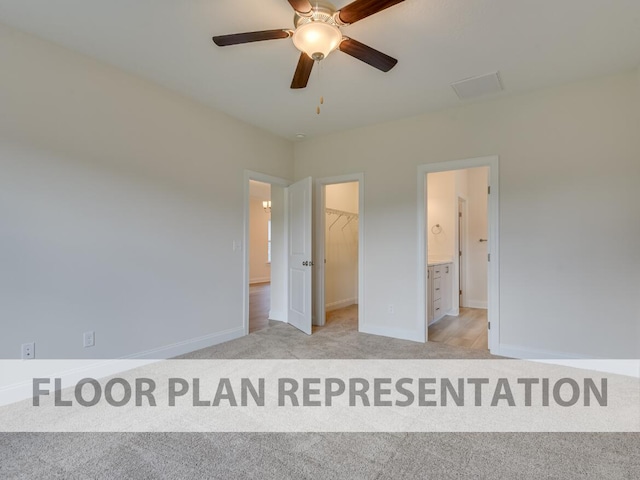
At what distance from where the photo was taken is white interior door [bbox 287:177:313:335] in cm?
423

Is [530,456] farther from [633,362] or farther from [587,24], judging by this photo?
[587,24]

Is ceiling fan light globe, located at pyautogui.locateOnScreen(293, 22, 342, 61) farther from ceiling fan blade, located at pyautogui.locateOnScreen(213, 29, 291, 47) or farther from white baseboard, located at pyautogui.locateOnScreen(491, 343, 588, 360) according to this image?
white baseboard, located at pyautogui.locateOnScreen(491, 343, 588, 360)

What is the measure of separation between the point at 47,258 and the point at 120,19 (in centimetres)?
181

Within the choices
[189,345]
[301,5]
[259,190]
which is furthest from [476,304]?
[259,190]

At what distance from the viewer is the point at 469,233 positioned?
6145mm

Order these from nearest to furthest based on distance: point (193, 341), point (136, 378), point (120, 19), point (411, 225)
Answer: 1. point (120, 19)
2. point (136, 378)
3. point (193, 341)
4. point (411, 225)

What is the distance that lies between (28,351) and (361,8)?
10.4ft

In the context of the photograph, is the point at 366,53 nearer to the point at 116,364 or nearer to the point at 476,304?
the point at 116,364

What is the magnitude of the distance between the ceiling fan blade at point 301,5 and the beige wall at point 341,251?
3.80 m

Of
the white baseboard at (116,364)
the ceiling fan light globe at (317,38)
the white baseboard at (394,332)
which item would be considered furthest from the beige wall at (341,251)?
the ceiling fan light globe at (317,38)

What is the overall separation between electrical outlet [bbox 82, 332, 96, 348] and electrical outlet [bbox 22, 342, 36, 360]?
31 centimetres

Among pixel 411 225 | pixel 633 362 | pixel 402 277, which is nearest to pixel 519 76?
pixel 411 225

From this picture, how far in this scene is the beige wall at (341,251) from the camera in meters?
5.80

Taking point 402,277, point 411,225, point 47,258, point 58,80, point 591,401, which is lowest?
point 591,401
